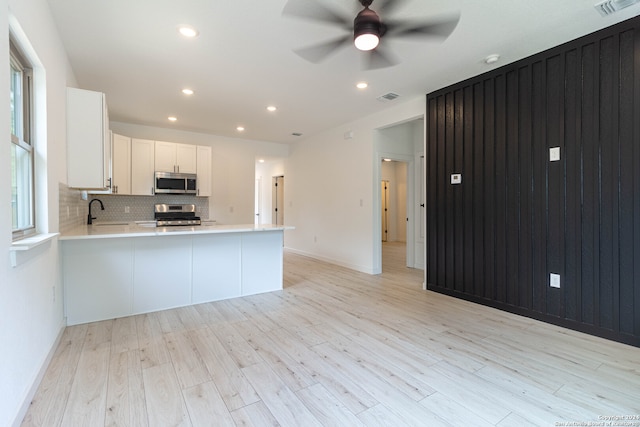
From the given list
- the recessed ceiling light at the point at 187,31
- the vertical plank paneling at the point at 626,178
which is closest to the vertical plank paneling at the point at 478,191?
the vertical plank paneling at the point at 626,178

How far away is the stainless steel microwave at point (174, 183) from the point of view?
213 inches

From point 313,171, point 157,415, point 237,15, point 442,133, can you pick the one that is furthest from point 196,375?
point 313,171

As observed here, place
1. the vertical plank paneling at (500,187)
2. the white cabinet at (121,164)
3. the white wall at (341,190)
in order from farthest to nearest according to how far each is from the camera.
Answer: the white wall at (341,190) → the white cabinet at (121,164) → the vertical plank paneling at (500,187)

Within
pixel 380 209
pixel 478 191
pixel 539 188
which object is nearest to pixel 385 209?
pixel 380 209

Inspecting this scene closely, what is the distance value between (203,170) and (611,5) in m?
5.82

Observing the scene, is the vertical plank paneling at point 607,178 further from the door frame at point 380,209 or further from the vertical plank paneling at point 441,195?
the door frame at point 380,209

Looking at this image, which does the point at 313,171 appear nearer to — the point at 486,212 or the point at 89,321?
the point at 486,212

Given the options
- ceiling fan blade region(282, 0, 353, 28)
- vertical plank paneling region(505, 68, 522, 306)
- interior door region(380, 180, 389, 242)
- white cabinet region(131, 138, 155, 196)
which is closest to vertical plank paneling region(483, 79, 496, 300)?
vertical plank paneling region(505, 68, 522, 306)

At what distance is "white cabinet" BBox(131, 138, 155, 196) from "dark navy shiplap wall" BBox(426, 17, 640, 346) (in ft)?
15.8

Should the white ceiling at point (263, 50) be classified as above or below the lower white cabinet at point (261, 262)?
above

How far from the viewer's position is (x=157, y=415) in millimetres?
1677

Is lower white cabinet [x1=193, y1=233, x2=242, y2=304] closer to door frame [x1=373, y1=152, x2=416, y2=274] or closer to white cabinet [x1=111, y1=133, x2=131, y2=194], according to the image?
door frame [x1=373, y1=152, x2=416, y2=274]

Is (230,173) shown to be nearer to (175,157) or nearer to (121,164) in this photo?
(175,157)

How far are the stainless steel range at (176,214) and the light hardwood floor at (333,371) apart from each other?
98.6 inches
